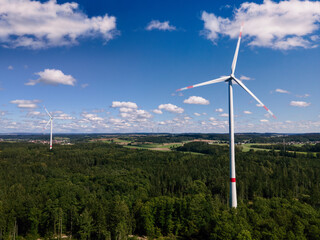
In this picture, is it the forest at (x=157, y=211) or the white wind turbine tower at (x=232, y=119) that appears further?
the white wind turbine tower at (x=232, y=119)

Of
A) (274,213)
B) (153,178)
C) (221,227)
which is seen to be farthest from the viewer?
(153,178)

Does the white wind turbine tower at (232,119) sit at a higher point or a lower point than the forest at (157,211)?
higher

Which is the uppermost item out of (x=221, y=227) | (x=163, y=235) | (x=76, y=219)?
(x=221, y=227)

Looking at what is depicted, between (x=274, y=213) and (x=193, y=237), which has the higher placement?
(x=274, y=213)

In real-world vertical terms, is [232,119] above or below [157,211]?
above

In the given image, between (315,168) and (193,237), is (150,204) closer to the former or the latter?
(193,237)

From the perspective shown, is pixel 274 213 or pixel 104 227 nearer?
pixel 274 213

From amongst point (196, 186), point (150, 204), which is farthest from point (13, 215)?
point (196, 186)

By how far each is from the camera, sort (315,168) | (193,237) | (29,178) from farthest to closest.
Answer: (315,168) < (29,178) < (193,237)

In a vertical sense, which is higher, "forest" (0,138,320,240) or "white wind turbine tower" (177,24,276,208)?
"white wind turbine tower" (177,24,276,208)

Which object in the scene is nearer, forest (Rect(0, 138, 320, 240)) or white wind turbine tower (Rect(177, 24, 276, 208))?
forest (Rect(0, 138, 320, 240))

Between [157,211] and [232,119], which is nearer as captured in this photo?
[232,119]
